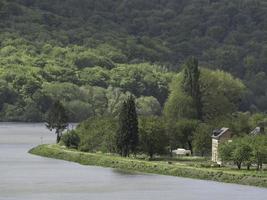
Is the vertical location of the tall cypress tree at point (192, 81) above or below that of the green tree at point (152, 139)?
above

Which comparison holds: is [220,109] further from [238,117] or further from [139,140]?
[139,140]

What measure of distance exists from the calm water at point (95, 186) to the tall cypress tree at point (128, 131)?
18.3 ft

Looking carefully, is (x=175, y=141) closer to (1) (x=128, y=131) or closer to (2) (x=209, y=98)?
(1) (x=128, y=131)

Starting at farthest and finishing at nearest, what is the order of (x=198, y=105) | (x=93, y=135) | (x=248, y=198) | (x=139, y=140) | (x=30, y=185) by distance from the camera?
(x=198, y=105) < (x=93, y=135) < (x=139, y=140) < (x=30, y=185) < (x=248, y=198)

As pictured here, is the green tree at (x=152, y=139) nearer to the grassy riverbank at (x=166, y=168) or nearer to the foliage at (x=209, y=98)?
the grassy riverbank at (x=166, y=168)

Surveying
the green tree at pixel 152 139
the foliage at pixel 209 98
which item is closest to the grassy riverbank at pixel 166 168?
the green tree at pixel 152 139

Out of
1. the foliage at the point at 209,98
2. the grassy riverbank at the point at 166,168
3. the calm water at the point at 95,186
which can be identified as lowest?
the calm water at the point at 95,186

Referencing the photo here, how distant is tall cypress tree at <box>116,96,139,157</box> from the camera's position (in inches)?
4417

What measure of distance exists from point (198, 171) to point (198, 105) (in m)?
40.0

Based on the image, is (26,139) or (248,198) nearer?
(248,198)

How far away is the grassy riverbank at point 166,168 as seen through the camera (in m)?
91.4

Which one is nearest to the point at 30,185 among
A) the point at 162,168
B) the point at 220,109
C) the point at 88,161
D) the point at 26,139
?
the point at 162,168

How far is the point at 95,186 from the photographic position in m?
89.2

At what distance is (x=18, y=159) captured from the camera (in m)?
120
